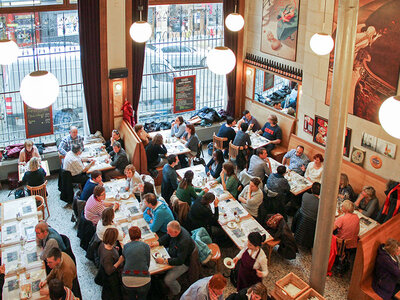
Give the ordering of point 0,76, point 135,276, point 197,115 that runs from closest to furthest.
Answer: point 135,276, point 0,76, point 197,115

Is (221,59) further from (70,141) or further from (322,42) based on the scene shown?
(70,141)

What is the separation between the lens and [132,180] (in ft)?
26.3

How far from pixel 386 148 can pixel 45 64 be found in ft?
25.1

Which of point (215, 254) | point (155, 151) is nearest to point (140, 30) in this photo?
point (155, 151)

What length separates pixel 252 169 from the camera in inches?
346

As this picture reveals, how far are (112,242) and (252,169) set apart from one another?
147 inches

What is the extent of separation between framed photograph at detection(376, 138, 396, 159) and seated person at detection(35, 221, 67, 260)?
5.70 metres

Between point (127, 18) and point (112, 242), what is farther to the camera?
point (127, 18)

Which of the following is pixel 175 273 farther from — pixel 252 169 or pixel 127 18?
pixel 127 18

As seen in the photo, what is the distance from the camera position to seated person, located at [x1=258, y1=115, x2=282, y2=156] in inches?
418

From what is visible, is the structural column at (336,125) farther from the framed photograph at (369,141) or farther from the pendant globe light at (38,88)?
the framed photograph at (369,141)

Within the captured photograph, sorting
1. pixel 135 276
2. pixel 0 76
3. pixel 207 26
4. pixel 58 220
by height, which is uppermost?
pixel 207 26

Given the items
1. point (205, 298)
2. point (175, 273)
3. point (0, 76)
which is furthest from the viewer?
point (0, 76)

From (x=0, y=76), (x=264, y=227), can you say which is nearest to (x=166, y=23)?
(x=0, y=76)
